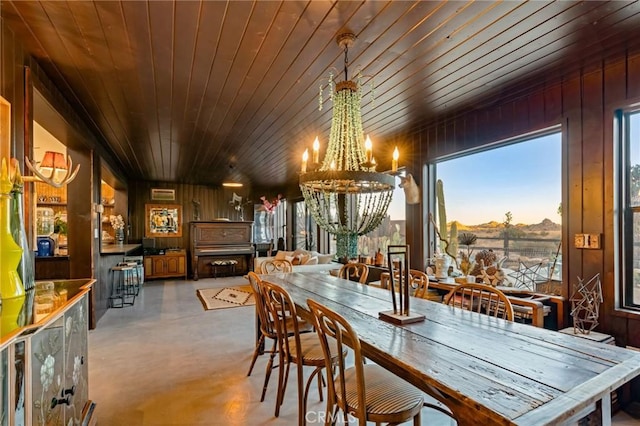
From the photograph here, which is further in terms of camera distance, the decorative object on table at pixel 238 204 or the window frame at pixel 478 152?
the decorative object on table at pixel 238 204

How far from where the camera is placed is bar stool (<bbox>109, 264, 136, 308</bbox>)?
17.8ft

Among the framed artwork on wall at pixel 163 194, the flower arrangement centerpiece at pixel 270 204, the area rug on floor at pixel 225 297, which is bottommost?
the area rug on floor at pixel 225 297

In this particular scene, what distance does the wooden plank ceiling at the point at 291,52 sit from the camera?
1.85 m

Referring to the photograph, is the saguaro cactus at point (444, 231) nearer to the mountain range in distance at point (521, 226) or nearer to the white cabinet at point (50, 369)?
the mountain range in distance at point (521, 226)

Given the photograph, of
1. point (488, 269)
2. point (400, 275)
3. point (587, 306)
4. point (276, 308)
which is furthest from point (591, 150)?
point (276, 308)

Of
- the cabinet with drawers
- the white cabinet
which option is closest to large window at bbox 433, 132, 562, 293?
the white cabinet

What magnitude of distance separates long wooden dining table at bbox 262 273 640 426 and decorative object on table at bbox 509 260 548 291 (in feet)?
4.62

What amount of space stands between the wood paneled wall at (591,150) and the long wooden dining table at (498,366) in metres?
1.25

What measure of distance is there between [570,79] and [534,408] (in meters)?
2.72

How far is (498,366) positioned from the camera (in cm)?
126

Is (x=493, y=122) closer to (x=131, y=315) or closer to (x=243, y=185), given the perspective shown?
(x=131, y=315)

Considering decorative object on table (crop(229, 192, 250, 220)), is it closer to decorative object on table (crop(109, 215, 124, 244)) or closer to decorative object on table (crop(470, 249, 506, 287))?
decorative object on table (crop(109, 215, 124, 244))

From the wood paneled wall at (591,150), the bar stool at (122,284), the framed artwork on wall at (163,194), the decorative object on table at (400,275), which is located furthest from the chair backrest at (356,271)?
the framed artwork on wall at (163,194)

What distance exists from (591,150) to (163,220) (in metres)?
8.81
